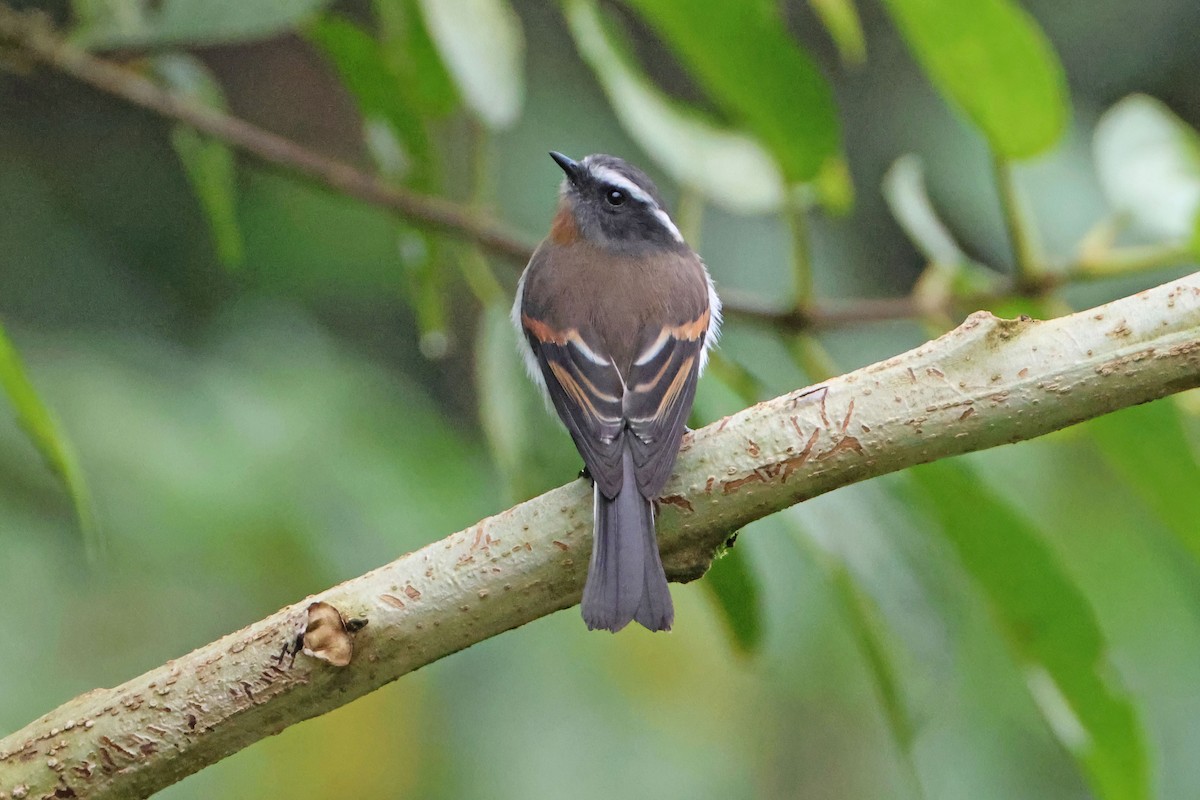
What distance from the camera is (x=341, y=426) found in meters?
4.42

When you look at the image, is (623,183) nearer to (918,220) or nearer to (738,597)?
(918,220)

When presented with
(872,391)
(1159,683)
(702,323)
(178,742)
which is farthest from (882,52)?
(178,742)

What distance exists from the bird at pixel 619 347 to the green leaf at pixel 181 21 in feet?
2.90

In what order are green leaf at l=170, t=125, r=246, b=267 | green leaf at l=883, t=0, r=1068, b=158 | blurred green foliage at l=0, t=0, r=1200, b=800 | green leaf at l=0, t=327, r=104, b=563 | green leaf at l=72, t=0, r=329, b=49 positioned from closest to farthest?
green leaf at l=0, t=327, r=104, b=563
green leaf at l=883, t=0, r=1068, b=158
blurred green foliage at l=0, t=0, r=1200, b=800
green leaf at l=72, t=0, r=329, b=49
green leaf at l=170, t=125, r=246, b=267

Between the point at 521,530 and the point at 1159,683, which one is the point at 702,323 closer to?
the point at 521,530

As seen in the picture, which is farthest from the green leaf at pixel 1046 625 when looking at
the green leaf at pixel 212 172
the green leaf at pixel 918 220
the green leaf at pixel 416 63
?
the green leaf at pixel 212 172

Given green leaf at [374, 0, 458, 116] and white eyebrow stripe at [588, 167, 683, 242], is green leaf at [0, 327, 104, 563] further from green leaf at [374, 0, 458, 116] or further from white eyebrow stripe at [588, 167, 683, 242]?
white eyebrow stripe at [588, 167, 683, 242]

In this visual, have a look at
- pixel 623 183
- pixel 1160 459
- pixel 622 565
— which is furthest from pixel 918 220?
pixel 622 565

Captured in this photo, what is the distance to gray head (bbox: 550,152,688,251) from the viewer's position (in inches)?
144

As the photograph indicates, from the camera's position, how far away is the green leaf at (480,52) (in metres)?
3.11

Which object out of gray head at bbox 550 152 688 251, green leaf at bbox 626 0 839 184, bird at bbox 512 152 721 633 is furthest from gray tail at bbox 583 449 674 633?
gray head at bbox 550 152 688 251

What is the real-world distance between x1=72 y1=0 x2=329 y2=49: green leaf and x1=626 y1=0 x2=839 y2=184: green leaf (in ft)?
3.03

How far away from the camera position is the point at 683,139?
3430 mm

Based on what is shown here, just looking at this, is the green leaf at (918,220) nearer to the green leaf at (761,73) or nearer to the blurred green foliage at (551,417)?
the blurred green foliage at (551,417)
